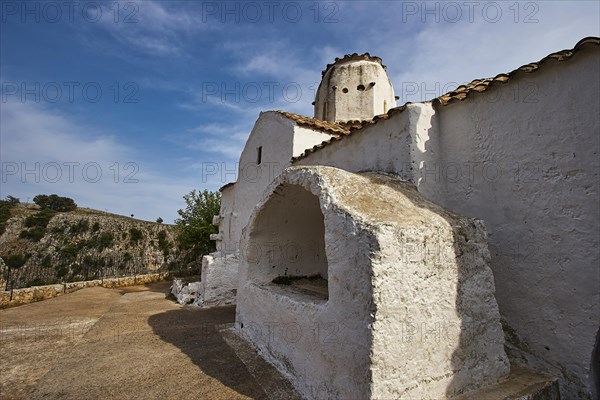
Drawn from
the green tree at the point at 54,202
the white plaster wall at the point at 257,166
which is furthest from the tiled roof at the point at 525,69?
the green tree at the point at 54,202

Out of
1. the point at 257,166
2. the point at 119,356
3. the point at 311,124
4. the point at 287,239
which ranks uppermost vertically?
the point at 311,124

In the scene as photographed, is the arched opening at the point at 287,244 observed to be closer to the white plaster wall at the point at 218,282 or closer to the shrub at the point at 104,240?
the white plaster wall at the point at 218,282

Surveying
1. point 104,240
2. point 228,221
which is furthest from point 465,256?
point 104,240

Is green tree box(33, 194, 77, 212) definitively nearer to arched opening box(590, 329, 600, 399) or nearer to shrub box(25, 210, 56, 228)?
shrub box(25, 210, 56, 228)

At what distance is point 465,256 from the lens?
3.06 metres

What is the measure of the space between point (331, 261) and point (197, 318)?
5055 mm

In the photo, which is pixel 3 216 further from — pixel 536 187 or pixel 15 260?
pixel 536 187

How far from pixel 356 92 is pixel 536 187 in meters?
8.08

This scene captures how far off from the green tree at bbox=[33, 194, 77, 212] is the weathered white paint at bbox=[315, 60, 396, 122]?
141 ft

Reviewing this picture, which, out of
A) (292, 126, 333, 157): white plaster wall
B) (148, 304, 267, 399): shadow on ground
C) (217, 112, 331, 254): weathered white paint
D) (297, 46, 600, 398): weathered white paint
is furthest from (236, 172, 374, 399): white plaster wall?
(217, 112, 331, 254): weathered white paint

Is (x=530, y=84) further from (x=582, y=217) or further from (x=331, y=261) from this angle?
(x=331, y=261)

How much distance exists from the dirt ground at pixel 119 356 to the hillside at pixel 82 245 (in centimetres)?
1482

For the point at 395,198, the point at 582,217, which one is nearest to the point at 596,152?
the point at 582,217

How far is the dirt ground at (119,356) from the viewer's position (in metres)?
3.40
